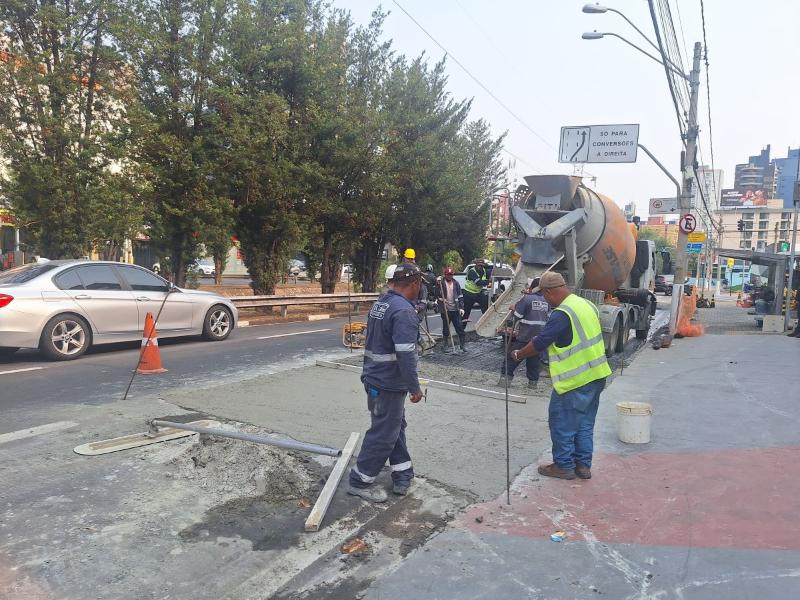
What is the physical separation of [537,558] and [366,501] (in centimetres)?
132

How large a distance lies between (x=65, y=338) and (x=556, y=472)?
776 centimetres

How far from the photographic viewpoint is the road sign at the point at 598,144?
48.9 feet

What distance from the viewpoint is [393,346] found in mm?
4527

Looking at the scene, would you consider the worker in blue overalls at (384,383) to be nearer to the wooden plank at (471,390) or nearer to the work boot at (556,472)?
the work boot at (556,472)

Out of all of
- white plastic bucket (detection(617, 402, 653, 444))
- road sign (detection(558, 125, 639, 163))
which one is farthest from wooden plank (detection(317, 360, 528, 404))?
road sign (detection(558, 125, 639, 163))

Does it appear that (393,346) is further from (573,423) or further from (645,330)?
(645,330)

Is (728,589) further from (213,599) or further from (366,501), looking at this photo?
(213,599)

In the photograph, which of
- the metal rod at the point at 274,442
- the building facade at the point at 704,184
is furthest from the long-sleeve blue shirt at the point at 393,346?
the building facade at the point at 704,184

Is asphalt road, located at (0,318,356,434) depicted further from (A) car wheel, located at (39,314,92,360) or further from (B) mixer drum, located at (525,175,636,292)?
(B) mixer drum, located at (525,175,636,292)

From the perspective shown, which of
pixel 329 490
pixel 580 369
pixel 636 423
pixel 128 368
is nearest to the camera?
pixel 329 490

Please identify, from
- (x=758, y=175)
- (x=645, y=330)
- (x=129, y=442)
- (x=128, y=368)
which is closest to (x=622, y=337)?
(x=645, y=330)

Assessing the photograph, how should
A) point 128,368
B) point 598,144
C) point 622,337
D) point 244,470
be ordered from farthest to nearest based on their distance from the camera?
point 598,144 → point 622,337 → point 128,368 → point 244,470

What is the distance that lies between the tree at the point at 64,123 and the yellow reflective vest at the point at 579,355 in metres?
10.9

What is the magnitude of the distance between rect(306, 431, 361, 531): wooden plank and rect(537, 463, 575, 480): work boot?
1.64 meters
